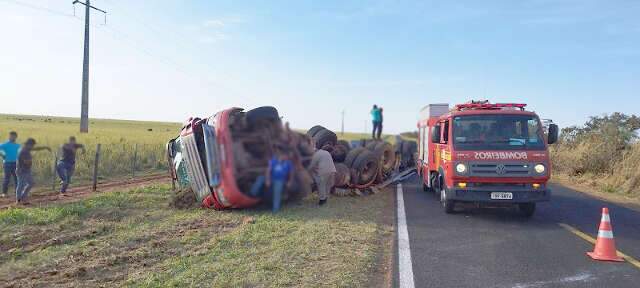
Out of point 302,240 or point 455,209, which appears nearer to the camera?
point 302,240

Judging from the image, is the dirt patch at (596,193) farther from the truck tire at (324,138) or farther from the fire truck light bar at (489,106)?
the truck tire at (324,138)

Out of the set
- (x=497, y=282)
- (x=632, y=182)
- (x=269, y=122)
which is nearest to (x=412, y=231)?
(x=497, y=282)

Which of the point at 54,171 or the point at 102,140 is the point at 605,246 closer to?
the point at 102,140

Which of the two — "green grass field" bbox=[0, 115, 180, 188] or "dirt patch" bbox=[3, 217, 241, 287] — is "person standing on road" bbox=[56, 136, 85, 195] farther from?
"dirt patch" bbox=[3, 217, 241, 287]

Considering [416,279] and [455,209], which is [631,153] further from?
[416,279]

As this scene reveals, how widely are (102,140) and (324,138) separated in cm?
94

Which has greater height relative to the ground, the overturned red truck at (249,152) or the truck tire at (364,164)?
the overturned red truck at (249,152)

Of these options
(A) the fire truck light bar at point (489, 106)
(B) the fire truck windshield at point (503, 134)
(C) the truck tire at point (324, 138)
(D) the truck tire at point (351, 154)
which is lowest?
(D) the truck tire at point (351, 154)

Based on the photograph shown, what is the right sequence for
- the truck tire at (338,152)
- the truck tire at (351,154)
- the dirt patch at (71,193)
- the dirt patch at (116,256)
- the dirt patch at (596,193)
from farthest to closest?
the dirt patch at (596,193) → the dirt patch at (116,256) → the dirt patch at (71,193) → the truck tire at (351,154) → the truck tire at (338,152)

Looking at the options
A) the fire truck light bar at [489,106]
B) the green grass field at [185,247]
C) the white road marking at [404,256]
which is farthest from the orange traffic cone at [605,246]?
the fire truck light bar at [489,106]

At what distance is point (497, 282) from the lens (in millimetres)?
7434

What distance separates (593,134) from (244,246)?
2318cm

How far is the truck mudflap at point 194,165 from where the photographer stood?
1.62 meters

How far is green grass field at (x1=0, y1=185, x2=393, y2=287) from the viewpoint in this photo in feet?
23.2
